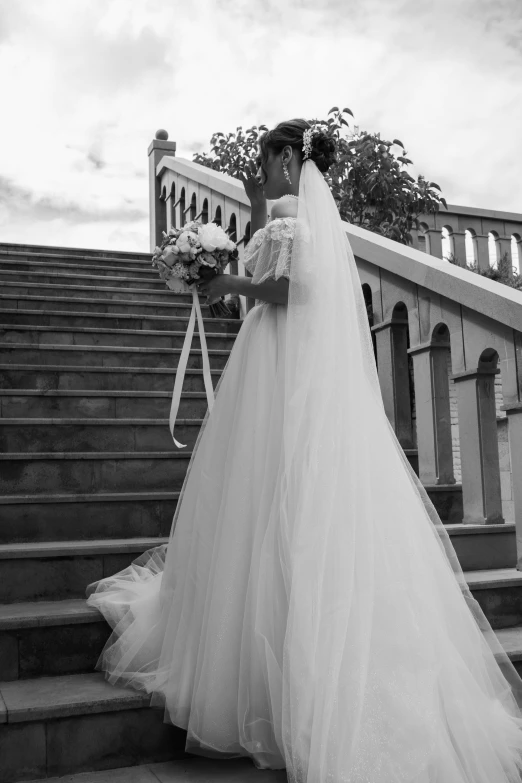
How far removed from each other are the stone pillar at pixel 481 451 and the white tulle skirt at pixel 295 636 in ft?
3.17

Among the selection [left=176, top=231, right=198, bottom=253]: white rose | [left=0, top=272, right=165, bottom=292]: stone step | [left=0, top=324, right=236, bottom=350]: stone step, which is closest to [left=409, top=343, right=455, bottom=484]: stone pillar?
[left=176, top=231, right=198, bottom=253]: white rose

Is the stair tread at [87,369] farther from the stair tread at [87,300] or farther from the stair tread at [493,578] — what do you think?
the stair tread at [493,578]

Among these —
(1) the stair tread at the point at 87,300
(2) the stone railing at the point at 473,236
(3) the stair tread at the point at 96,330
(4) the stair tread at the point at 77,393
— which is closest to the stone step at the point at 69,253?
(1) the stair tread at the point at 87,300

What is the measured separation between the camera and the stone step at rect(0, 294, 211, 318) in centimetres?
510

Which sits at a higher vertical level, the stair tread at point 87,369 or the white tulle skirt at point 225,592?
the stair tread at point 87,369

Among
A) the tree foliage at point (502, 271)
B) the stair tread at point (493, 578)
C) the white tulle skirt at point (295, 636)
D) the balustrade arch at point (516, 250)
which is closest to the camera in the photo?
the white tulle skirt at point (295, 636)

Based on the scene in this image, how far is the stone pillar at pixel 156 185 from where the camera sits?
805cm

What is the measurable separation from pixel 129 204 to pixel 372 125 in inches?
127

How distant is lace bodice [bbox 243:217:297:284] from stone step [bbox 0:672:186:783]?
134 cm

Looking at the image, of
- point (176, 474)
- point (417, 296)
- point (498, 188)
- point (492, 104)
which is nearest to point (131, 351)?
point (176, 474)

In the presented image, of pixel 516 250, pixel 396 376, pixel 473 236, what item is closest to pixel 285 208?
pixel 396 376

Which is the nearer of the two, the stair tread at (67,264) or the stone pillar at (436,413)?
the stone pillar at (436,413)

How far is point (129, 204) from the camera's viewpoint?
8.13 meters

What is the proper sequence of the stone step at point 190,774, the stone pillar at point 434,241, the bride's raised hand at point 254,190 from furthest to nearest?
the stone pillar at point 434,241 < the bride's raised hand at point 254,190 < the stone step at point 190,774
